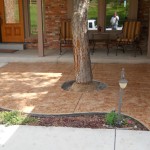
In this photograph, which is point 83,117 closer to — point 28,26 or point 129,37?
point 129,37

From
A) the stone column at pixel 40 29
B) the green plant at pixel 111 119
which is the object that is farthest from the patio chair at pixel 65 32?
the green plant at pixel 111 119

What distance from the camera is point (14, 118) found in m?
4.11

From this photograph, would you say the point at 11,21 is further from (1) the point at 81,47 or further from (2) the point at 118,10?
(1) the point at 81,47

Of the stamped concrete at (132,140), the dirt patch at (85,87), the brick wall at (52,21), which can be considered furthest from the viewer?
the brick wall at (52,21)

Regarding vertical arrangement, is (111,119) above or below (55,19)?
below

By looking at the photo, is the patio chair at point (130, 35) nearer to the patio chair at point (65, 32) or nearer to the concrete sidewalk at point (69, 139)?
the patio chair at point (65, 32)

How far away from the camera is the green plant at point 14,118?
13.2ft

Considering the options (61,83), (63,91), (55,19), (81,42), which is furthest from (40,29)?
(63,91)

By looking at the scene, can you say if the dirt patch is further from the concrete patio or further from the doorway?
the doorway

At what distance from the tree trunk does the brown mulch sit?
1343mm

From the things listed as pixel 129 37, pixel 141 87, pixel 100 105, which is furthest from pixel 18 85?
pixel 129 37

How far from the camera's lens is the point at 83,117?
422cm

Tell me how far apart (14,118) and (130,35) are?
505cm

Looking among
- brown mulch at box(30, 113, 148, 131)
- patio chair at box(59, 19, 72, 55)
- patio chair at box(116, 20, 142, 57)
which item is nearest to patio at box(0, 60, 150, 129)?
brown mulch at box(30, 113, 148, 131)
